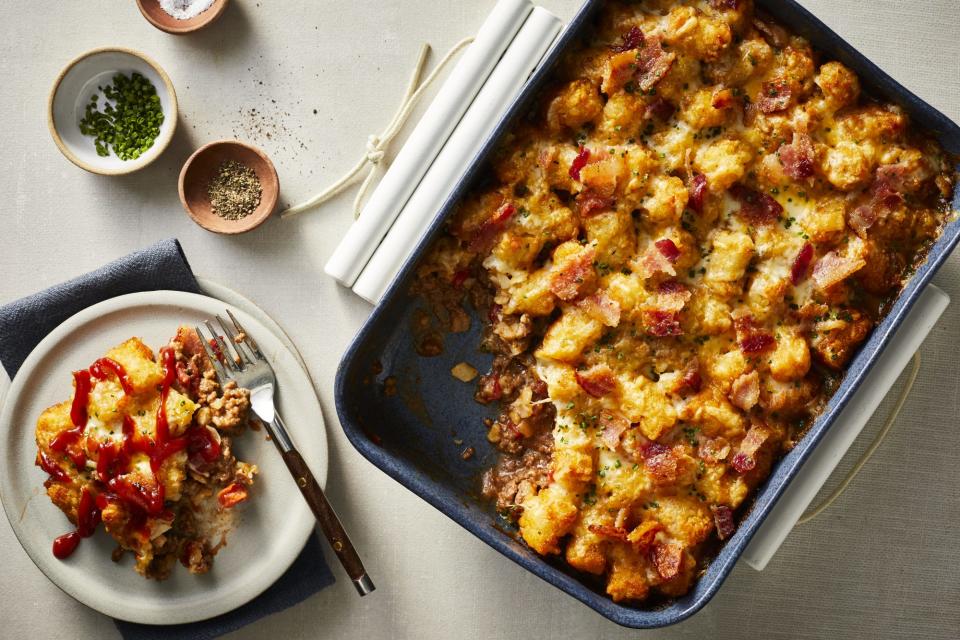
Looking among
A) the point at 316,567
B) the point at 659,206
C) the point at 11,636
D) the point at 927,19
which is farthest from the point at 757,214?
the point at 11,636

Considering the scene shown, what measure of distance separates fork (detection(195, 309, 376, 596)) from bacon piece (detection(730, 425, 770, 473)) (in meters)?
1.49

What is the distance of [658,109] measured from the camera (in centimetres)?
279

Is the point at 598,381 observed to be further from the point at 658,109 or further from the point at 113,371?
the point at 113,371

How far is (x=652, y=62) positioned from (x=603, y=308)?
2.89 ft

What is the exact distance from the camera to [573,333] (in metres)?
2.77

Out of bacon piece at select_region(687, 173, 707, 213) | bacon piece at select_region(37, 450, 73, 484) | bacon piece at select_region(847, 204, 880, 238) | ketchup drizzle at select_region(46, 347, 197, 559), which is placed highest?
bacon piece at select_region(847, 204, 880, 238)

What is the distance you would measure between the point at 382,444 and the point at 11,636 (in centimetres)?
194

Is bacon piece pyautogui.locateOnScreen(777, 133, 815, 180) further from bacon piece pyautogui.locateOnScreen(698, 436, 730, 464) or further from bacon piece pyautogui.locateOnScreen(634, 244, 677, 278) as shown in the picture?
bacon piece pyautogui.locateOnScreen(698, 436, 730, 464)

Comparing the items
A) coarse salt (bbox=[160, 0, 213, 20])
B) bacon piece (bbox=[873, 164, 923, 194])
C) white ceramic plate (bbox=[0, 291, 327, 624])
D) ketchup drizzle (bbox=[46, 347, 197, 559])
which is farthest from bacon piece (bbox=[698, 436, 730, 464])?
coarse salt (bbox=[160, 0, 213, 20])

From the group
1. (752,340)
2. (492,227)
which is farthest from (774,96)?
(492,227)

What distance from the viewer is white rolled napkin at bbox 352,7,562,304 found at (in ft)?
9.91

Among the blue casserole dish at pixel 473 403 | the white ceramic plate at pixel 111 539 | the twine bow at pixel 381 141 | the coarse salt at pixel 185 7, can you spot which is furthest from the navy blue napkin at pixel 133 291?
the coarse salt at pixel 185 7

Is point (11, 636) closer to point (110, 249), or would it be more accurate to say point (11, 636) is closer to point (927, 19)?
point (110, 249)

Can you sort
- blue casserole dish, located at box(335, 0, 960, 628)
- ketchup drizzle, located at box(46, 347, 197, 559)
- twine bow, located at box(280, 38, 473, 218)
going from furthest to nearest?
twine bow, located at box(280, 38, 473, 218), ketchup drizzle, located at box(46, 347, 197, 559), blue casserole dish, located at box(335, 0, 960, 628)
